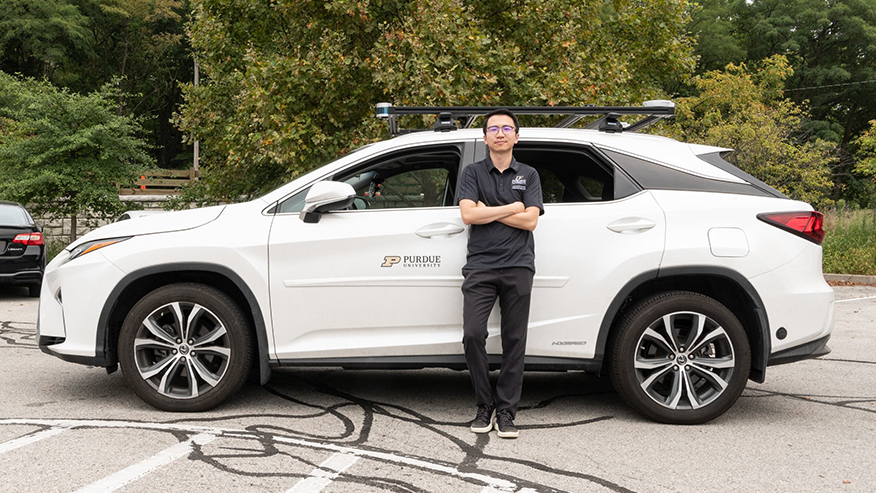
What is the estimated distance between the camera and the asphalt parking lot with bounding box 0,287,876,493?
11.7 feet

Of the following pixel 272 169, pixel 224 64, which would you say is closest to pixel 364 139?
pixel 272 169

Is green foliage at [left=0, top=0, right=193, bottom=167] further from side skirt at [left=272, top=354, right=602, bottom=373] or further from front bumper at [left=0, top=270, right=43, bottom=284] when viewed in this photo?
side skirt at [left=272, top=354, right=602, bottom=373]

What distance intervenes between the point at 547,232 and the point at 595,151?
0.70m

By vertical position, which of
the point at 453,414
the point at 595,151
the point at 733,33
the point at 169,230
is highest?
the point at 733,33

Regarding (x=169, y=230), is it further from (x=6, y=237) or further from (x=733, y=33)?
(x=733, y=33)

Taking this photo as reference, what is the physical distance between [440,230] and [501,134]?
0.69m

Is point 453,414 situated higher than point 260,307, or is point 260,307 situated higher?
point 260,307

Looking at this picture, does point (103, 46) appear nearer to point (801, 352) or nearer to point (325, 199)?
point (325, 199)

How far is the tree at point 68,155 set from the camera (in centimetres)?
1555

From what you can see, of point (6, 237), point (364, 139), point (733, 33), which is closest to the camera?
point (6, 237)

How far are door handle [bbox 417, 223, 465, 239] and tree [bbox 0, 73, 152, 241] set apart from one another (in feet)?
43.5

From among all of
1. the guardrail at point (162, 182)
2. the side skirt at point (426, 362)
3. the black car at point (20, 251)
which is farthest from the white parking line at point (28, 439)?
the guardrail at point (162, 182)

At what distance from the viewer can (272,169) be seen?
14898 millimetres

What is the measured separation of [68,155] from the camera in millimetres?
16031
